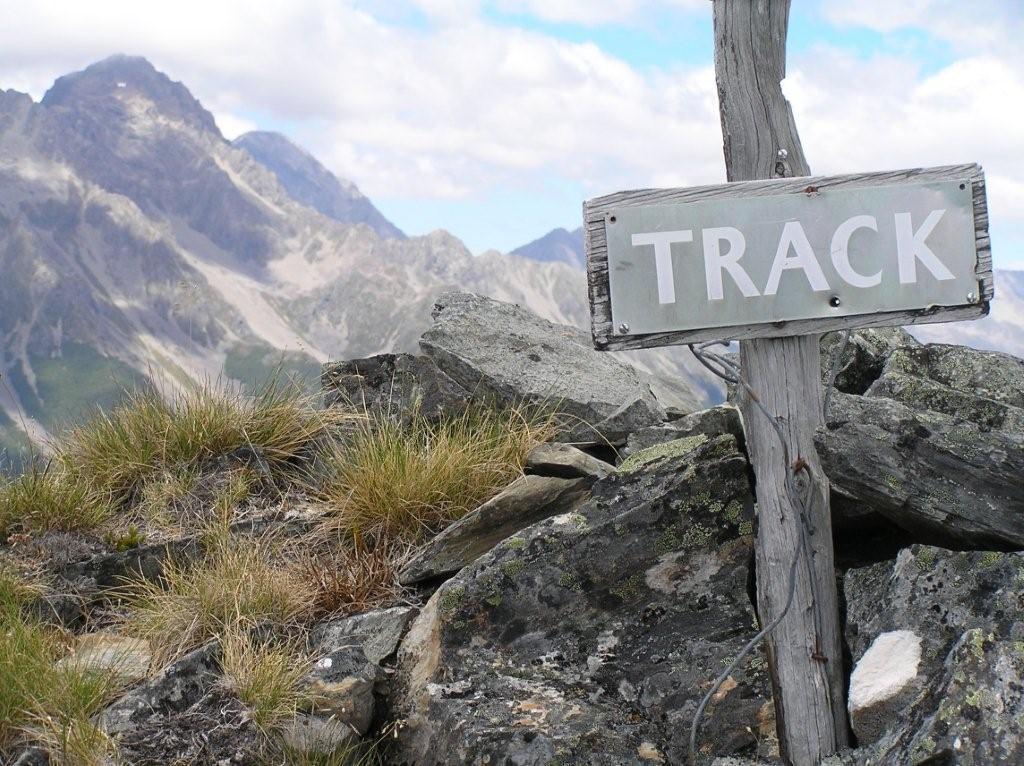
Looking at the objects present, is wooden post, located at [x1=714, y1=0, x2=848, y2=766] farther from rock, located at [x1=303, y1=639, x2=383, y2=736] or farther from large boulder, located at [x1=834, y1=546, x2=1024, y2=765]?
rock, located at [x1=303, y1=639, x2=383, y2=736]

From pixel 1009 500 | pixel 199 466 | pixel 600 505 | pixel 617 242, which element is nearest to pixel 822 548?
pixel 1009 500

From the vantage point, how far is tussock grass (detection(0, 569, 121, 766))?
16.4 feet

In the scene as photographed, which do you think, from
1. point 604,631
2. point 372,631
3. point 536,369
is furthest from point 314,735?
point 536,369

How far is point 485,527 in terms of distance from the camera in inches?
249

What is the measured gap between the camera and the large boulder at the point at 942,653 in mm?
3555

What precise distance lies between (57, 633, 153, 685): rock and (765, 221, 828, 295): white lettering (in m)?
4.12

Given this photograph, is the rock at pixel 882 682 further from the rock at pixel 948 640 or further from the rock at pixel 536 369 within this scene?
the rock at pixel 536 369

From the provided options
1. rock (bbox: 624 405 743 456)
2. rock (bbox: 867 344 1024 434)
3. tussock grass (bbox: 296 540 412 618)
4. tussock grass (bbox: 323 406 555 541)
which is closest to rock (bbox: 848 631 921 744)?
rock (bbox: 867 344 1024 434)

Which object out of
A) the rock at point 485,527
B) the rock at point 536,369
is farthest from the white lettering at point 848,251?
the rock at point 536,369

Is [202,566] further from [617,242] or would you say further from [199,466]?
[617,242]

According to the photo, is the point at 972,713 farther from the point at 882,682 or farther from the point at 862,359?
the point at 862,359

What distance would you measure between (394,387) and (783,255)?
188 inches

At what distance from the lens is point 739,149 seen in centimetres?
484

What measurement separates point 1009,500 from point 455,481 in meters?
3.76
